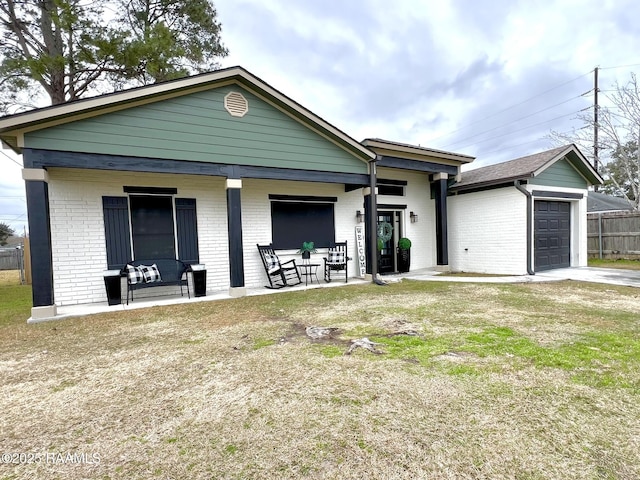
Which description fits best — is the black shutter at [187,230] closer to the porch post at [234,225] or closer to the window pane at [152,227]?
the window pane at [152,227]

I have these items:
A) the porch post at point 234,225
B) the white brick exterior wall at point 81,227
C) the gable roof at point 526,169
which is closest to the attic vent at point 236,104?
the porch post at point 234,225

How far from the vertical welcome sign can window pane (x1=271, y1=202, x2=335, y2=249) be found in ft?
2.28

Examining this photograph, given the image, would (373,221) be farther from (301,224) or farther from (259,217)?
(259,217)

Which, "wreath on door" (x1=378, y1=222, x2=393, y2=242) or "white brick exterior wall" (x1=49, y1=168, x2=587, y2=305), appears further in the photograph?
"wreath on door" (x1=378, y1=222, x2=393, y2=242)

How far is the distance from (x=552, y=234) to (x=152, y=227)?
35.4ft

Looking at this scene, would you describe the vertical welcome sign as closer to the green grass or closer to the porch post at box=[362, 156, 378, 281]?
the porch post at box=[362, 156, 378, 281]

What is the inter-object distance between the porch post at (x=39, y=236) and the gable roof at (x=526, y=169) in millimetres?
9881

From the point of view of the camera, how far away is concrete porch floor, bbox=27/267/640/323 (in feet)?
18.4

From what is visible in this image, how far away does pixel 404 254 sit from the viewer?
9734 millimetres

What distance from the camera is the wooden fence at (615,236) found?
10875 mm

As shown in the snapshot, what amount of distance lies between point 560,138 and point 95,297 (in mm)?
23105

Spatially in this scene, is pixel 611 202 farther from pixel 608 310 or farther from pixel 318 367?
pixel 318 367

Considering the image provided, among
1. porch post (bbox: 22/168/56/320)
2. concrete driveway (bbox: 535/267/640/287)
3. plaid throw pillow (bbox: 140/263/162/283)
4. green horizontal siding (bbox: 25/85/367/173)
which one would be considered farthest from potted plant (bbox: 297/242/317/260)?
concrete driveway (bbox: 535/267/640/287)

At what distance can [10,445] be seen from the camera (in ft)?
6.12
